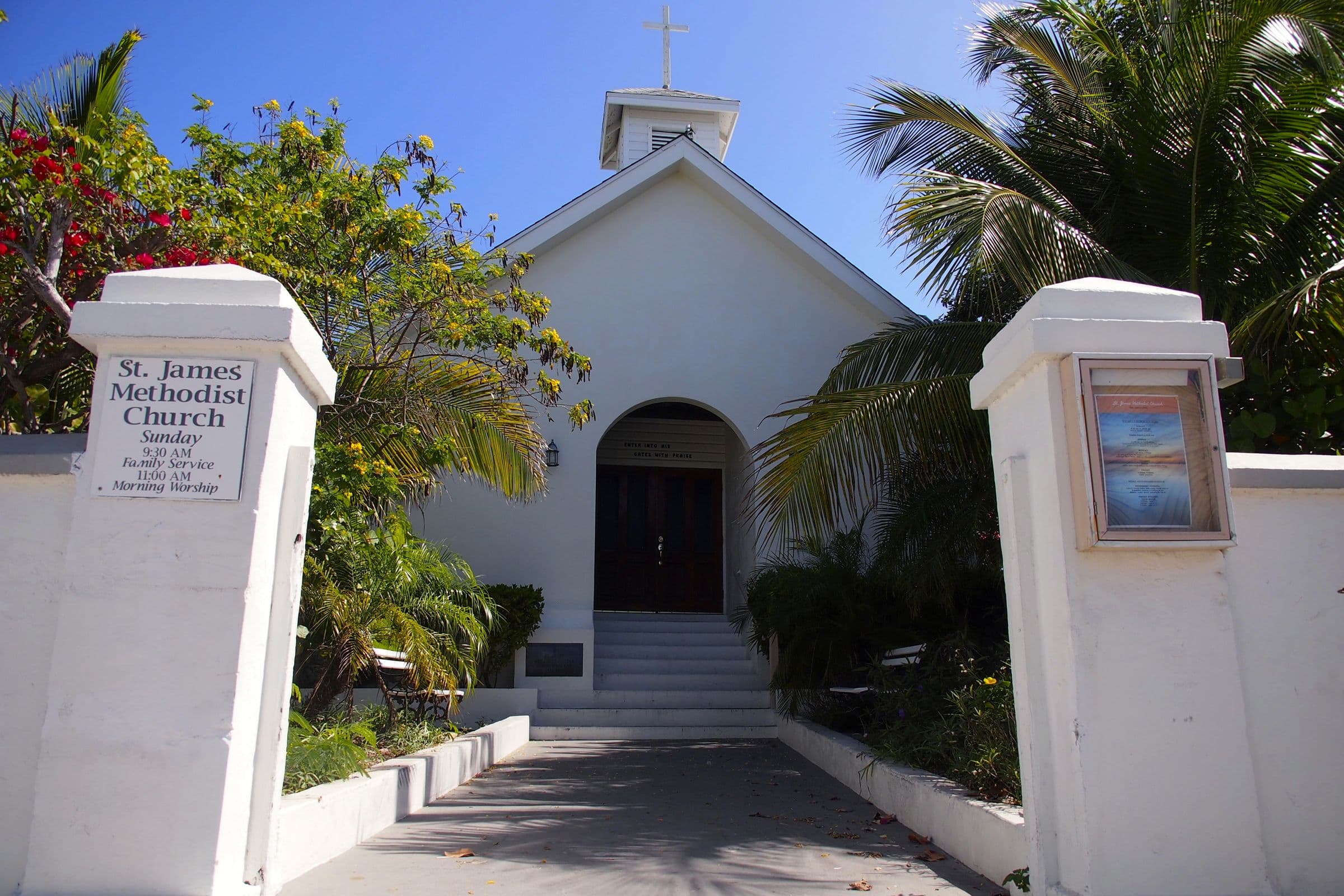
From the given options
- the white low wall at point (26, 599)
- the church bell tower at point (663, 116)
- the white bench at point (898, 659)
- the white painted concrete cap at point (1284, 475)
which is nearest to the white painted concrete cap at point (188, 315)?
the white low wall at point (26, 599)

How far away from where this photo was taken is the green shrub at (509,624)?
10016 millimetres

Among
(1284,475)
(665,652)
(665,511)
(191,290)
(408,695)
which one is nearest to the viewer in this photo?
(191,290)

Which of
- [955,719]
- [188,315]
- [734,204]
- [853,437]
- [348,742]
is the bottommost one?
[348,742]

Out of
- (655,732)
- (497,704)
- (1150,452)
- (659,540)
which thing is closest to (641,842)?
(1150,452)

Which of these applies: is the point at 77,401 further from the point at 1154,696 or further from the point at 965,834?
the point at 1154,696

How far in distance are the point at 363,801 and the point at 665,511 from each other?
30.9ft

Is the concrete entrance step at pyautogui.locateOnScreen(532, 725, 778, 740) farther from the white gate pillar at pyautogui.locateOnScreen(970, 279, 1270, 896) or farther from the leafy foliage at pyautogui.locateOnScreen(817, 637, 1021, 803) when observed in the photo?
the white gate pillar at pyautogui.locateOnScreen(970, 279, 1270, 896)

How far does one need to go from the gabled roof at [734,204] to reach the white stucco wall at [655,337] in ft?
0.42

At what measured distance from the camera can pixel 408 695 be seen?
6848 millimetres

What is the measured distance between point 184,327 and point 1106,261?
Answer: 18.5 ft

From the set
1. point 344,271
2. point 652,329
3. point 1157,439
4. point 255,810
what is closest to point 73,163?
point 344,271

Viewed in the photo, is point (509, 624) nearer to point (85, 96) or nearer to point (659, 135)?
point (85, 96)

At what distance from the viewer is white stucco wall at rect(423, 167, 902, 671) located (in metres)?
11.1

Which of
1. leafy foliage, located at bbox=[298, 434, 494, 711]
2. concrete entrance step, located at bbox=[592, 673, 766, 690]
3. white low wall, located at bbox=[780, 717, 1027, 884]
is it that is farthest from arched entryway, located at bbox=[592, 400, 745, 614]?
leafy foliage, located at bbox=[298, 434, 494, 711]
